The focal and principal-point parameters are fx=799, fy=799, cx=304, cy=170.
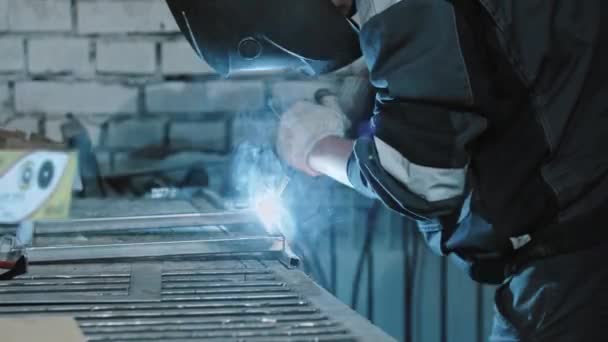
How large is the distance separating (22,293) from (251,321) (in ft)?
0.92

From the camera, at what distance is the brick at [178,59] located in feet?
6.95

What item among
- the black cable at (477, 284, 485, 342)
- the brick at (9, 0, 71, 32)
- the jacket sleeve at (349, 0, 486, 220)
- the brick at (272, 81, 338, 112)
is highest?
the jacket sleeve at (349, 0, 486, 220)

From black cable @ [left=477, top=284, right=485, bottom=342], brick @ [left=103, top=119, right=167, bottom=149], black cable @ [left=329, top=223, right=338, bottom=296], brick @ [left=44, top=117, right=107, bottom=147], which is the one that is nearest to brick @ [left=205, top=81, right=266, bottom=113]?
brick @ [left=103, top=119, right=167, bottom=149]

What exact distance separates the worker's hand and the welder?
0.32m

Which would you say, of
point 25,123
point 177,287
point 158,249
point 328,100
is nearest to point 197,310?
point 177,287

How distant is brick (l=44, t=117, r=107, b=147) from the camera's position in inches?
83.4

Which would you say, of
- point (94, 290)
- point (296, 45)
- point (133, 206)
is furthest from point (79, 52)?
point (94, 290)

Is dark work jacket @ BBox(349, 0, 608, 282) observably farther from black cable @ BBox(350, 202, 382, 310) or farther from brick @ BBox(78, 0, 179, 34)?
brick @ BBox(78, 0, 179, 34)

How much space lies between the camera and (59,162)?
124 cm

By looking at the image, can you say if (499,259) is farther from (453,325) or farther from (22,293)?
(453,325)

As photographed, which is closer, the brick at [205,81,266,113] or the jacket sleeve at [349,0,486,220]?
the jacket sleeve at [349,0,486,220]

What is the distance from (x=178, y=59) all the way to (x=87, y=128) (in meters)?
0.30

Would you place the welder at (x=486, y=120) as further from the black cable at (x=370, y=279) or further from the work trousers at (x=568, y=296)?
the black cable at (x=370, y=279)

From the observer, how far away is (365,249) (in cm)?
212
